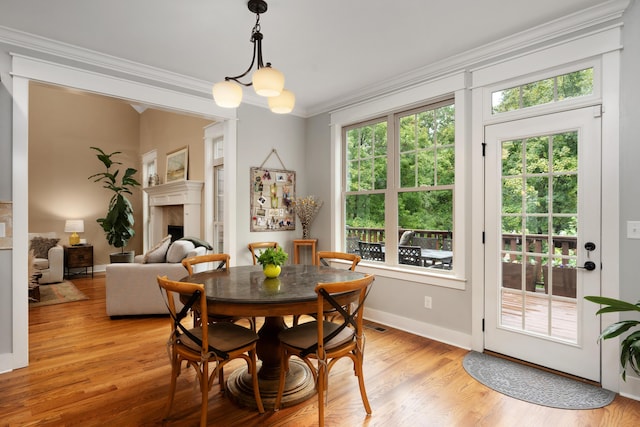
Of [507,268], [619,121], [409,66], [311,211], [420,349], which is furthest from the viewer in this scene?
[311,211]

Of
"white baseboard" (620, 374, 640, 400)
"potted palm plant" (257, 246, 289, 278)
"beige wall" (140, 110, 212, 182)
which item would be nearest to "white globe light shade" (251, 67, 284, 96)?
"potted palm plant" (257, 246, 289, 278)

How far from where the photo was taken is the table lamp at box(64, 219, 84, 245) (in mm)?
6906

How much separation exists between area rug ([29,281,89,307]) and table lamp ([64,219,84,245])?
1202mm

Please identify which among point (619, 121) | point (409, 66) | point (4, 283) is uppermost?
point (409, 66)

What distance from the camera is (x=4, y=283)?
8.98 ft

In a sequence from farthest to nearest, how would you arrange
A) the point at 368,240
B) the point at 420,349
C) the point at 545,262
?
1. the point at 368,240
2. the point at 420,349
3. the point at 545,262

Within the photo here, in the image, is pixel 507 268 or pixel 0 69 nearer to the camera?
pixel 0 69

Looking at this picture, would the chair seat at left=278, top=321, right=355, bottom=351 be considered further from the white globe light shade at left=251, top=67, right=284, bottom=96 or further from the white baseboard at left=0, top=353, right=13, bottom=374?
the white baseboard at left=0, top=353, right=13, bottom=374

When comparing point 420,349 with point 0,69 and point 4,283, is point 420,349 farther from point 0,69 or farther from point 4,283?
point 0,69

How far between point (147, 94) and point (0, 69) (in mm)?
1080

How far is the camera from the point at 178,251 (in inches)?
→ 163

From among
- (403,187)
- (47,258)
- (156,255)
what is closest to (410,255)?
(403,187)

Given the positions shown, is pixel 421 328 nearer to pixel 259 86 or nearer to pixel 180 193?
pixel 259 86

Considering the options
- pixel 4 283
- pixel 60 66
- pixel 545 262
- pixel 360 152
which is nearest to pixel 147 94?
pixel 60 66
